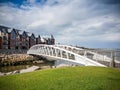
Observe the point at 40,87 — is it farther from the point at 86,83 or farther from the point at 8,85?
the point at 86,83

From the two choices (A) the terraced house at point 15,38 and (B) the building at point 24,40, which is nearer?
(A) the terraced house at point 15,38

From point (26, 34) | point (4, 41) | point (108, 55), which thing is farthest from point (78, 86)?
point (26, 34)

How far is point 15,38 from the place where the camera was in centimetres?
4912

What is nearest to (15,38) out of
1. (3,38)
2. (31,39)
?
(3,38)

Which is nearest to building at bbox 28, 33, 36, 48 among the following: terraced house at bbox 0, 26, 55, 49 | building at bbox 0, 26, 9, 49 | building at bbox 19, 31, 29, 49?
terraced house at bbox 0, 26, 55, 49

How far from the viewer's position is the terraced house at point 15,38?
145 feet

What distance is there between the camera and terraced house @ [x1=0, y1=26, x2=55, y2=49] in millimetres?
44344

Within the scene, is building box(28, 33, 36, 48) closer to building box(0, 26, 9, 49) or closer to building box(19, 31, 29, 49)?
building box(19, 31, 29, 49)

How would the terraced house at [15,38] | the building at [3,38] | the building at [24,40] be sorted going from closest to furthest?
the building at [3,38], the terraced house at [15,38], the building at [24,40]

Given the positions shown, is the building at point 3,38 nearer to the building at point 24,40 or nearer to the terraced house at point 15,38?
the terraced house at point 15,38

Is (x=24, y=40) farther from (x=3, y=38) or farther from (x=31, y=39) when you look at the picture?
(x=3, y=38)

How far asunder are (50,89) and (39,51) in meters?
32.7

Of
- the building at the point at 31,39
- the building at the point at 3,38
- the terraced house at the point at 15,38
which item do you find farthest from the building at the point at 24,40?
the building at the point at 3,38

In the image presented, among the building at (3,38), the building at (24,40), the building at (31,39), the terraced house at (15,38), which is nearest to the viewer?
the building at (3,38)
